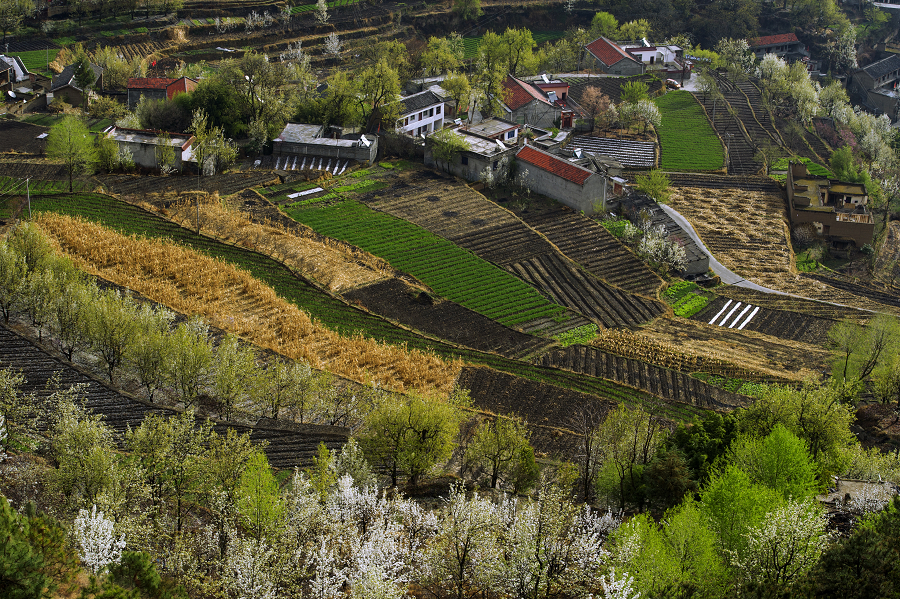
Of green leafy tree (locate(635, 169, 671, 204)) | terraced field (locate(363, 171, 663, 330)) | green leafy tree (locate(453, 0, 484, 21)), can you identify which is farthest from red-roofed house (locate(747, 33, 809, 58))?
terraced field (locate(363, 171, 663, 330))

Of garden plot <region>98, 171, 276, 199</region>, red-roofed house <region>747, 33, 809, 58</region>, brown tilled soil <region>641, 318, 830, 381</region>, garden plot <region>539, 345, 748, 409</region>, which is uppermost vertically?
red-roofed house <region>747, 33, 809, 58</region>

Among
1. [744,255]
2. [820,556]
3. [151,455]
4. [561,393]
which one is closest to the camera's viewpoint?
[820,556]

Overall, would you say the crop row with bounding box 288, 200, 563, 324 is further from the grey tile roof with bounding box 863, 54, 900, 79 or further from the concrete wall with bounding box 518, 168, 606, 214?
the grey tile roof with bounding box 863, 54, 900, 79

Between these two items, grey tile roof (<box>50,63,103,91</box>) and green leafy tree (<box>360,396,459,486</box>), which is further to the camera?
grey tile roof (<box>50,63,103,91</box>)

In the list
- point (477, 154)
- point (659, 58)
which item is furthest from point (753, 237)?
point (659, 58)

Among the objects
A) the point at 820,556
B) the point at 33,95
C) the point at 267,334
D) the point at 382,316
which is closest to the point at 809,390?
the point at 820,556

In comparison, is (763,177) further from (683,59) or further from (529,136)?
(683,59)
